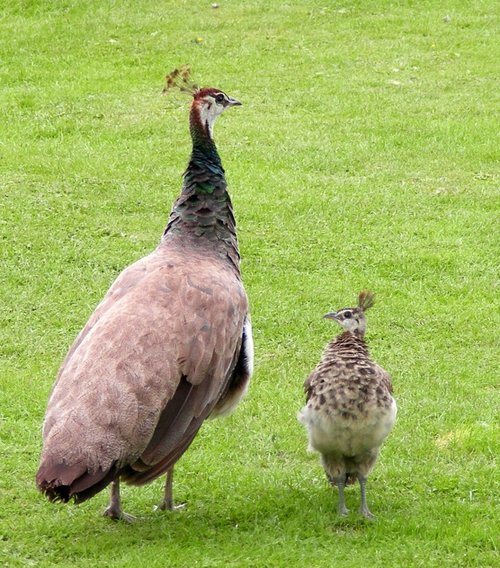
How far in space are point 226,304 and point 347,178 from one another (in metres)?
5.39

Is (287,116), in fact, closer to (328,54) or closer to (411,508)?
(328,54)

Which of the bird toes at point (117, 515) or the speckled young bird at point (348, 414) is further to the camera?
the bird toes at point (117, 515)

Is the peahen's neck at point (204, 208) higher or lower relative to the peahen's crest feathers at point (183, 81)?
lower

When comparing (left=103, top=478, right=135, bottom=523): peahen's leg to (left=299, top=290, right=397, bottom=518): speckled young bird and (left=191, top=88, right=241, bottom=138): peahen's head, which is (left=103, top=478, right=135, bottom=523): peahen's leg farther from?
(left=191, top=88, right=241, bottom=138): peahen's head

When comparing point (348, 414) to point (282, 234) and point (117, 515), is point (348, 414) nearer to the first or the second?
point (117, 515)

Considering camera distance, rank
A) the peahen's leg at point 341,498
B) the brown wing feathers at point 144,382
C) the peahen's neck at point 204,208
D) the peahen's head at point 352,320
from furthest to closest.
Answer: the peahen's neck at point 204,208 < the peahen's head at point 352,320 < the peahen's leg at point 341,498 < the brown wing feathers at point 144,382

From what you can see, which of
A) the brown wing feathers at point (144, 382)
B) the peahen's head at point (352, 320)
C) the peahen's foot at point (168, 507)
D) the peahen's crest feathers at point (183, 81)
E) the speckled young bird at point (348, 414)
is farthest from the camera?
the peahen's crest feathers at point (183, 81)

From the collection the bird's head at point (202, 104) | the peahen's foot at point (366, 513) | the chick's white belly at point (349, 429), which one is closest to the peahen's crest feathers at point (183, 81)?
the bird's head at point (202, 104)

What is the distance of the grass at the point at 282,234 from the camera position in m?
5.87

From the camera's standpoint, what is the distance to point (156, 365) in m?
5.47

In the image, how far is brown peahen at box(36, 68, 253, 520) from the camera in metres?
5.11

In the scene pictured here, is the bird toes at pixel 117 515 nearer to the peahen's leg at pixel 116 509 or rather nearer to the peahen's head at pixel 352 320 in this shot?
the peahen's leg at pixel 116 509

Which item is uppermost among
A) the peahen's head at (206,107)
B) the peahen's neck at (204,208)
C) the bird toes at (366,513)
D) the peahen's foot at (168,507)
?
the peahen's head at (206,107)

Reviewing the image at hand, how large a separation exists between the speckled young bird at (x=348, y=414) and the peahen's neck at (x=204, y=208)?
93cm
